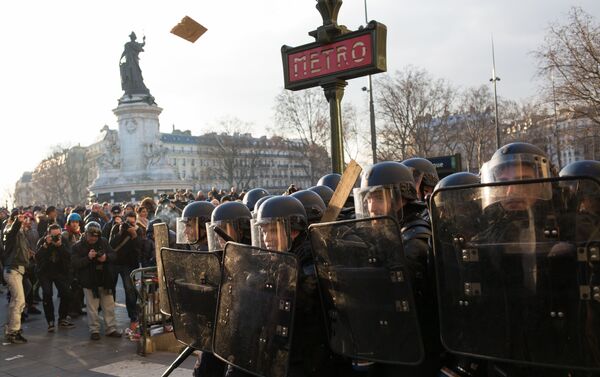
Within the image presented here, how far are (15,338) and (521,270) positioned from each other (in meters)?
7.94

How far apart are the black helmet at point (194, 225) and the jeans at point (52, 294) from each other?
16.8ft

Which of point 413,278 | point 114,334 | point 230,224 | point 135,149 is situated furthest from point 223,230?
point 135,149

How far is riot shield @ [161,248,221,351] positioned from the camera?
3.55 meters

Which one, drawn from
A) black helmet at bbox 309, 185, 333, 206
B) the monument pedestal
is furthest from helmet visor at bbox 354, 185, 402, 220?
the monument pedestal

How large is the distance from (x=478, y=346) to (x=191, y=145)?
10307cm

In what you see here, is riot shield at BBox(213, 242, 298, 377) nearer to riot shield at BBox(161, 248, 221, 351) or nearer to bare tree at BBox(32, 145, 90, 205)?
riot shield at BBox(161, 248, 221, 351)

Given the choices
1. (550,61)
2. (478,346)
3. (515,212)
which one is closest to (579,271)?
(515,212)

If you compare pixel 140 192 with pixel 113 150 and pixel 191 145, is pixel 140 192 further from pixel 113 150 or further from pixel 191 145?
pixel 191 145

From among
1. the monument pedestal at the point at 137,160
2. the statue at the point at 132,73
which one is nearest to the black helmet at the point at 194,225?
the monument pedestal at the point at 137,160

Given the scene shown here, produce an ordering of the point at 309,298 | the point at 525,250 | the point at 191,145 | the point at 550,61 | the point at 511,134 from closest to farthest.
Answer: the point at 525,250 < the point at 309,298 < the point at 550,61 < the point at 511,134 < the point at 191,145

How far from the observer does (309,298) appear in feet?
10.0

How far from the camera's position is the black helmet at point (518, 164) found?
260cm

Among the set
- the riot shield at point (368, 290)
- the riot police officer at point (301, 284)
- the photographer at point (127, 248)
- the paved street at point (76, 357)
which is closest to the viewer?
the riot shield at point (368, 290)

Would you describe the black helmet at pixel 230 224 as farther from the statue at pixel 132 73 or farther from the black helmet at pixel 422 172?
the statue at pixel 132 73
